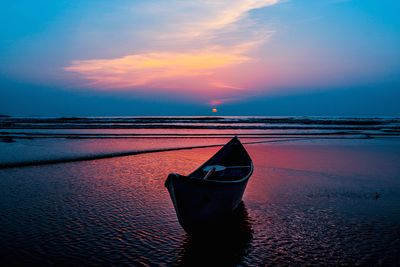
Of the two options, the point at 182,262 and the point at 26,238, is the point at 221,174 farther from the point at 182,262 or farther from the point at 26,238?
the point at 26,238

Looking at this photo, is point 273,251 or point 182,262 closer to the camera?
point 182,262

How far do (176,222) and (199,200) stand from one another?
1562 mm

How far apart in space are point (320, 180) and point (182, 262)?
310 inches

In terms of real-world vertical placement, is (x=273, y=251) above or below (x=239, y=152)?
below

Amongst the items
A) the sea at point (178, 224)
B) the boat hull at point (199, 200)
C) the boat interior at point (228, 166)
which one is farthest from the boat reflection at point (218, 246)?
the boat interior at point (228, 166)

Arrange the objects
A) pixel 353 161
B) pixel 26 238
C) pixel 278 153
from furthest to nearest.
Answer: pixel 278 153 < pixel 353 161 < pixel 26 238

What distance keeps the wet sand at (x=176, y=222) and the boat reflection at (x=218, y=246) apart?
0.02m

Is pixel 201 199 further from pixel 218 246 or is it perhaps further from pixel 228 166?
pixel 228 166

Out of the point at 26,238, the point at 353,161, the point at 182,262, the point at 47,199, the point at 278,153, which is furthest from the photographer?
the point at 278,153

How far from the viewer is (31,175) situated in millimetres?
11969

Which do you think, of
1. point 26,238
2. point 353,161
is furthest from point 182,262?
point 353,161

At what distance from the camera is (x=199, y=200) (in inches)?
223

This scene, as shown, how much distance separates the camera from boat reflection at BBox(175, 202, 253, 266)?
516cm

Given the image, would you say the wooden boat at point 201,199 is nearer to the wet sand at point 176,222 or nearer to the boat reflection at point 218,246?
the boat reflection at point 218,246
